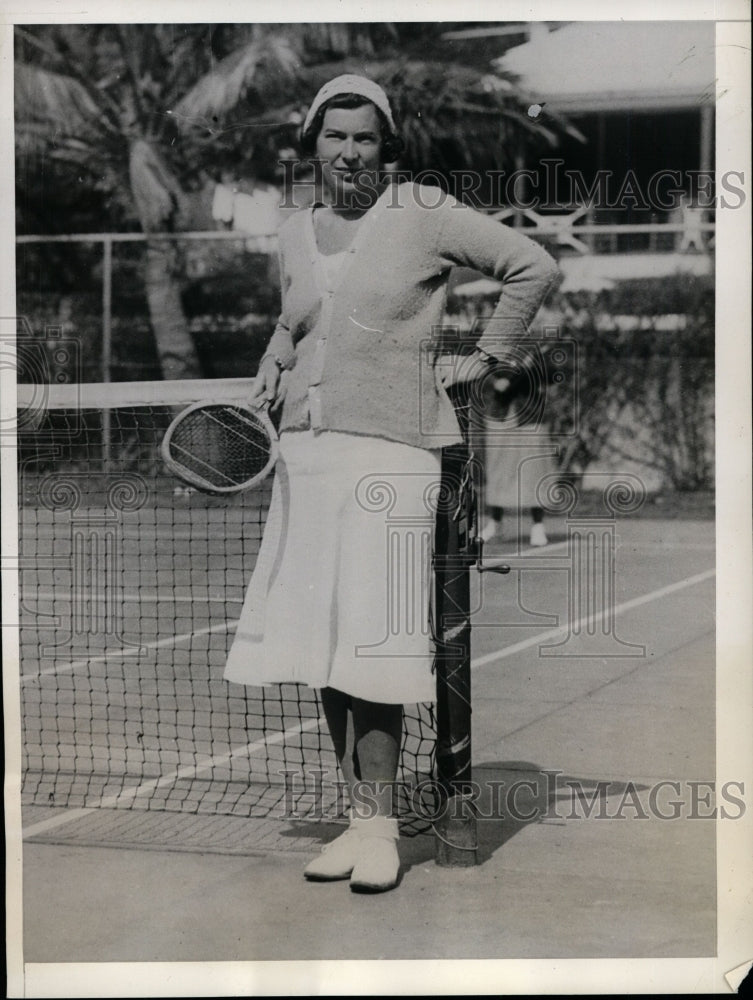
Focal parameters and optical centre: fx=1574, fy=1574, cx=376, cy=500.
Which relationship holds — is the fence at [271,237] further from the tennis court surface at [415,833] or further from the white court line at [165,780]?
the white court line at [165,780]

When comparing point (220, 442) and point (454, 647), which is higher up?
point (220, 442)

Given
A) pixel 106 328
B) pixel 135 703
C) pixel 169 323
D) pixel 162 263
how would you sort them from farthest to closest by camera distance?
pixel 135 703 < pixel 169 323 < pixel 162 263 < pixel 106 328

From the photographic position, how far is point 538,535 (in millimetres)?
10805

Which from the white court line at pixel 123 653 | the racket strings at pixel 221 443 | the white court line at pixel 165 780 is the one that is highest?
the racket strings at pixel 221 443

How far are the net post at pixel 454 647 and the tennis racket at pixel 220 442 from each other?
1.88ft

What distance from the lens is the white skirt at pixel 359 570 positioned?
4.68m

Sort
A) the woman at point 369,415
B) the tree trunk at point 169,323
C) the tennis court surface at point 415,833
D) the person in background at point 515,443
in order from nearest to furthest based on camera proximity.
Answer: the tennis court surface at point 415,833 → the woman at point 369,415 → the person in background at point 515,443 → the tree trunk at point 169,323

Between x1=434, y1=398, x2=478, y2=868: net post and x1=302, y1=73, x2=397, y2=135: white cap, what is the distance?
3.42ft

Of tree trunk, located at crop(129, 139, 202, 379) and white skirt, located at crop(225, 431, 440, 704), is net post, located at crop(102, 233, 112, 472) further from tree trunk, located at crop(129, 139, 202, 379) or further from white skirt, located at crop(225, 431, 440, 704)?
white skirt, located at crop(225, 431, 440, 704)

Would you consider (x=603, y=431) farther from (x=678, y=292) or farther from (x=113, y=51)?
(x=113, y=51)

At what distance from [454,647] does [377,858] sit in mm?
676

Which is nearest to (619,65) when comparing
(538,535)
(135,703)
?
(135,703)

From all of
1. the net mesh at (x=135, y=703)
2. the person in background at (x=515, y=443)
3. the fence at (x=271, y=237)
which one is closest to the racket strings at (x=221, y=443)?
the net mesh at (x=135, y=703)

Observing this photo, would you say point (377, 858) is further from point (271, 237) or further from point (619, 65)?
point (619, 65)
